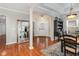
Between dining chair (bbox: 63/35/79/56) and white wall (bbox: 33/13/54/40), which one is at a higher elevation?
white wall (bbox: 33/13/54/40)

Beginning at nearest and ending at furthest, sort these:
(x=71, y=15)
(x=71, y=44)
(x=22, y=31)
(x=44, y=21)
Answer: (x=71, y=44) < (x=71, y=15) < (x=44, y=21) < (x=22, y=31)

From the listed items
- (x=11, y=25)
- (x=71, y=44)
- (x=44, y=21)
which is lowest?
(x=71, y=44)

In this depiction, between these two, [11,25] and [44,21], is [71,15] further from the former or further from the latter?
[11,25]

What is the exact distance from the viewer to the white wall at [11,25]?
16.3 feet

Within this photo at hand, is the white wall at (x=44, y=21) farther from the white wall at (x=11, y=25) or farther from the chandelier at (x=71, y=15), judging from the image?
the white wall at (x=11, y=25)

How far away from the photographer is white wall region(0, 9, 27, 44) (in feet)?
16.3

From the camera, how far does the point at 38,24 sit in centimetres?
387

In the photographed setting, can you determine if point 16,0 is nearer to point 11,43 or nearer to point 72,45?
point 72,45

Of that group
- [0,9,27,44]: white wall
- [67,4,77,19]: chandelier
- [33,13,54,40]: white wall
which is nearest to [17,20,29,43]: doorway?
[0,9,27,44]: white wall

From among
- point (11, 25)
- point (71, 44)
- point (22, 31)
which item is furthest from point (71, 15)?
point (11, 25)

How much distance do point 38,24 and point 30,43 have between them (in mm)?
988

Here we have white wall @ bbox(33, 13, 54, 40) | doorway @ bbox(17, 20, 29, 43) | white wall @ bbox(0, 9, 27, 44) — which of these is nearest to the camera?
white wall @ bbox(33, 13, 54, 40)

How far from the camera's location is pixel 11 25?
523 cm

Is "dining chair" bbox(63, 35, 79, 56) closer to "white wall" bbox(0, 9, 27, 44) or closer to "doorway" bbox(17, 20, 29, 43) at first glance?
"doorway" bbox(17, 20, 29, 43)
